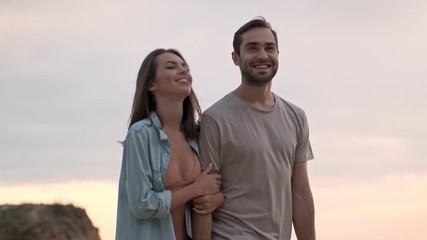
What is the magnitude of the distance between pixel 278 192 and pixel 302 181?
314 millimetres

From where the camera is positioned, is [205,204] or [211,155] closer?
[205,204]

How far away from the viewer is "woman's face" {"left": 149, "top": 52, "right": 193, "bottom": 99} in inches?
207

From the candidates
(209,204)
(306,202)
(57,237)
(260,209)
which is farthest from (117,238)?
(57,237)

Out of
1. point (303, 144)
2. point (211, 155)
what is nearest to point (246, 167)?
point (211, 155)

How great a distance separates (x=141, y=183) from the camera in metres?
5.00

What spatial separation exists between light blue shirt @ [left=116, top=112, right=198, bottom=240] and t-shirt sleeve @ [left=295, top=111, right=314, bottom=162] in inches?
37.2

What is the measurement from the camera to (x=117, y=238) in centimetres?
517

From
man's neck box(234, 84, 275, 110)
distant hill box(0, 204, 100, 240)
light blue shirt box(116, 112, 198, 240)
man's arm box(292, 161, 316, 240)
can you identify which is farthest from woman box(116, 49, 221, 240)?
distant hill box(0, 204, 100, 240)

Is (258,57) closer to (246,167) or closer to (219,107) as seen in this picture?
(219,107)

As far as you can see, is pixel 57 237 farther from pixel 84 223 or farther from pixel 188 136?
pixel 188 136

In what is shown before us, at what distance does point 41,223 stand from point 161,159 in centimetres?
379

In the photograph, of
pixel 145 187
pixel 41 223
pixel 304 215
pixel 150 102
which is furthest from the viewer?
pixel 41 223

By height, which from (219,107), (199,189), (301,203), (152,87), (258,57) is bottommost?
(301,203)

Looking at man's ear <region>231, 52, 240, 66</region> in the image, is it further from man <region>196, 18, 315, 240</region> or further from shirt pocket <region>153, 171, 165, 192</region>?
shirt pocket <region>153, 171, 165, 192</region>
